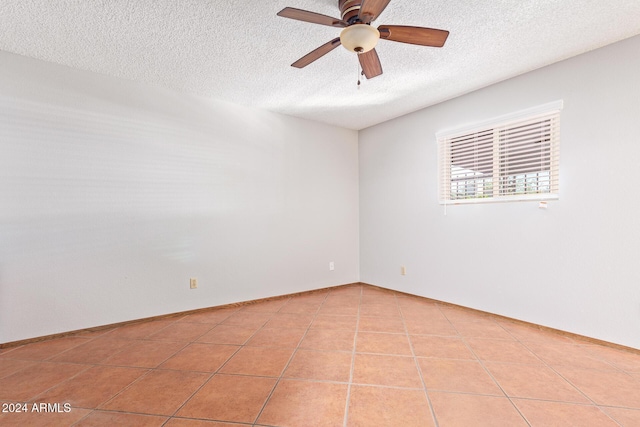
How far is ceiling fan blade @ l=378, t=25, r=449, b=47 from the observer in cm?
177

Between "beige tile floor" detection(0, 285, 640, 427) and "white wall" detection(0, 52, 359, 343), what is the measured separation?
0.43 metres

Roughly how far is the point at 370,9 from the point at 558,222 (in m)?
2.44

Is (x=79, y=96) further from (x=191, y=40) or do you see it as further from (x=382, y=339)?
(x=382, y=339)

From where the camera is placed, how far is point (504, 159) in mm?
3098

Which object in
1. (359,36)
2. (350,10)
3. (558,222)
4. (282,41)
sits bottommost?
(558,222)

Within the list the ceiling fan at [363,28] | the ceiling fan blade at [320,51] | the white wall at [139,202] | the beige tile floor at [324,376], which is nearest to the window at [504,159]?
the beige tile floor at [324,376]

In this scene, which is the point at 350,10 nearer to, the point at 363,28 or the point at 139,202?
the point at 363,28

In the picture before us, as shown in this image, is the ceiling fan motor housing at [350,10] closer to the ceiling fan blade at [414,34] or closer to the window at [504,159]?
the ceiling fan blade at [414,34]

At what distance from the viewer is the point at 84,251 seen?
9.04 ft

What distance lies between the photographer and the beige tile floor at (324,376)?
61.7 inches

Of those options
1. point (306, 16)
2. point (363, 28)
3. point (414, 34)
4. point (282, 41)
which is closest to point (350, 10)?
point (363, 28)

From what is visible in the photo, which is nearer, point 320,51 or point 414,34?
point 414,34

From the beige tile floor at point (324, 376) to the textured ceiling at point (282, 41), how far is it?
241 cm

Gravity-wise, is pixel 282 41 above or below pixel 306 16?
above
